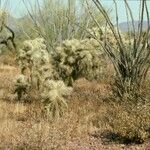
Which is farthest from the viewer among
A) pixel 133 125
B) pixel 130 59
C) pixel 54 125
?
pixel 130 59

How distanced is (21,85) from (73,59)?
167 cm

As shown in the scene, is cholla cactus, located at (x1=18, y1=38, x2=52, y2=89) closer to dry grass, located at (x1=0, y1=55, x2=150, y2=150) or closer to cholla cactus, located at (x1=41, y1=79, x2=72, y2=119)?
dry grass, located at (x1=0, y1=55, x2=150, y2=150)

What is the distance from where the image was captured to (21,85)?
1504 cm

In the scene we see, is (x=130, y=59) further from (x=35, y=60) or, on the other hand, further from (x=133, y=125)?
(x=133, y=125)

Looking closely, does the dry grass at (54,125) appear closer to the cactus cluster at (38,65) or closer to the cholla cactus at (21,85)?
the cholla cactus at (21,85)

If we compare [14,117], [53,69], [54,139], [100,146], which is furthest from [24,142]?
[53,69]

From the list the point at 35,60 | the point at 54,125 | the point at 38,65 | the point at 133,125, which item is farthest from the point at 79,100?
the point at 133,125

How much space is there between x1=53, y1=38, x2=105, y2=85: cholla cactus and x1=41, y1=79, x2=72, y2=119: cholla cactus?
Result: 106 inches

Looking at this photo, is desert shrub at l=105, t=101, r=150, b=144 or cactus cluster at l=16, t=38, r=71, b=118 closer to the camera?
desert shrub at l=105, t=101, r=150, b=144

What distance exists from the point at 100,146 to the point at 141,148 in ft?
2.50

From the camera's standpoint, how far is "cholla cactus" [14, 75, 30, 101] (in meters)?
14.9

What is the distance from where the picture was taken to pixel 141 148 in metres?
9.13

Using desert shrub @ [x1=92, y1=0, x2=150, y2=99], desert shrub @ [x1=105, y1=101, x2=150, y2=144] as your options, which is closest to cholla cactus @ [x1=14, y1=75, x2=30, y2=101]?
desert shrub @ [x1=92, y1=0, x2=150, y2=99]

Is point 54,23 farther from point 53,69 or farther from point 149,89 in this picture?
point 149,89
